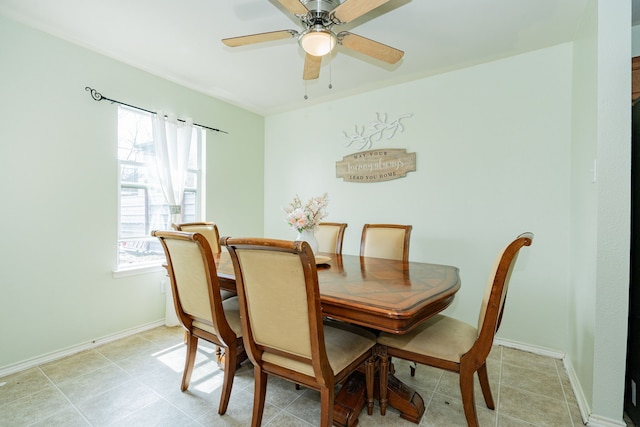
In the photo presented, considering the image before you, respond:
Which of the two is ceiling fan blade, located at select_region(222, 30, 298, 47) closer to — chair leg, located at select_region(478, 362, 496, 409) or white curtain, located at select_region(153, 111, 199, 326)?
white curtain, located at select_region(153, 111, 199, 326)

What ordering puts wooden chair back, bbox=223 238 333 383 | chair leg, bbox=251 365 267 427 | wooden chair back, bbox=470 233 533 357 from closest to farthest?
wooden chair back, bbox=223 238 333 383, wooden chair back, bbox=470 233 533 357, chair leg, bbox=251 365 267 427

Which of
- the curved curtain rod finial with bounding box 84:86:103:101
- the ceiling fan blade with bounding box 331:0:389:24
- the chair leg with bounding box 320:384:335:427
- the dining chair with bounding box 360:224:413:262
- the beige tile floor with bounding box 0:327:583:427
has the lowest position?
the beige tile floor with bounding box 0:327:583:427

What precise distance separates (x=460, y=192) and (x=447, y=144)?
1.62ft

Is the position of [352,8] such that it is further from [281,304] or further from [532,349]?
[532,349]

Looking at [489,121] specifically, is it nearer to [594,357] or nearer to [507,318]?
[507,318]

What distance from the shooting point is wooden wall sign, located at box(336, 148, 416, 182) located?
3150 mm

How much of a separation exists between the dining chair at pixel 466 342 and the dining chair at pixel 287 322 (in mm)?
254

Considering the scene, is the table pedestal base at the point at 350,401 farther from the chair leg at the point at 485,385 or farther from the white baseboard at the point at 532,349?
the white baseboard at the point at 532,349

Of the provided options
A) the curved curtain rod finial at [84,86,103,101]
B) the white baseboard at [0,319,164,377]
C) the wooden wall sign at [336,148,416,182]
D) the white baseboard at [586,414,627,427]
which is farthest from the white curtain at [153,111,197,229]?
the white baseboard at [586,414,627,427]

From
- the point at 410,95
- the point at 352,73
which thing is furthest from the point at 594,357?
the point at 352,73

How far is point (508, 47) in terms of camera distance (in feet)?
8.23

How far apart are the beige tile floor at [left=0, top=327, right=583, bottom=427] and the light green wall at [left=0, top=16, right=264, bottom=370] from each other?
14.3 inches

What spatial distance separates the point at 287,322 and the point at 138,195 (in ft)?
8.12

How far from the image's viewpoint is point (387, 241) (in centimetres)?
257
